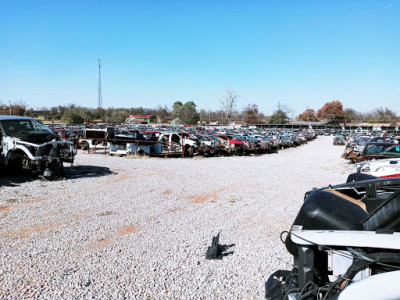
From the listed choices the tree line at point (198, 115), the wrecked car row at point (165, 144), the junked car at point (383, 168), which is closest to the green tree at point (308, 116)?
the tree line at point (198, 115)

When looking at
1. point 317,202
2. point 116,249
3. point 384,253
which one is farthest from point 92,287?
point 384,253

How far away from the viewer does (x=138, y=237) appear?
5.17 m

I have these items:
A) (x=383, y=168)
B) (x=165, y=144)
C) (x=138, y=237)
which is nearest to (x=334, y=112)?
(x=165, y=144)

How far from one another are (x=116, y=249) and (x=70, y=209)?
268cm

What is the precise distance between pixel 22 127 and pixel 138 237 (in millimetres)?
7507

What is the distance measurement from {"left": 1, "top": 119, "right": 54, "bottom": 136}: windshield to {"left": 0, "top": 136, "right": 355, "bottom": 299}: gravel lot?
1570 millimetres

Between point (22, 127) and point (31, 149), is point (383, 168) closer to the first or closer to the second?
point (31, 149)

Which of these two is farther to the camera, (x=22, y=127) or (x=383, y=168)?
(x=22, y=127)

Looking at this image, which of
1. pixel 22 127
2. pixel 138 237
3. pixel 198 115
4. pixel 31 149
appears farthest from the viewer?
pixel 198 115

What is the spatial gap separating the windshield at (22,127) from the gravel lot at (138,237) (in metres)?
1.57

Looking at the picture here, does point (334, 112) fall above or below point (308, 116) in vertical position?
above

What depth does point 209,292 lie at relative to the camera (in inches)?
137

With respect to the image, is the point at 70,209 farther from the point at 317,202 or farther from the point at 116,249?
the point at 317,202

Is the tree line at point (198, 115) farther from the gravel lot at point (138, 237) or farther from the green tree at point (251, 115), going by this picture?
the gravel lot at point (138, 237)
